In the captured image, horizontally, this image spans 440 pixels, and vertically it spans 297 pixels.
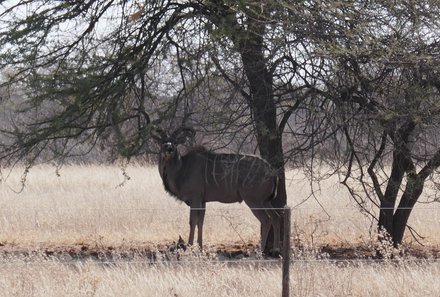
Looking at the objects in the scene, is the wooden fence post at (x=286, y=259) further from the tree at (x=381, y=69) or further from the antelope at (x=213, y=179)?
the antelope at (x=213, y=179)

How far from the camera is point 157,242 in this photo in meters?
15.1

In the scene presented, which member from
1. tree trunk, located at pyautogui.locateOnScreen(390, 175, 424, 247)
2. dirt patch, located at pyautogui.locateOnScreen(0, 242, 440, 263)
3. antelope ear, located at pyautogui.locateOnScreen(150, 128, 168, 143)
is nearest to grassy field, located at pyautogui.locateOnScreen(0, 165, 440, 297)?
dirt patch, located at pyautogui.locateOnScreen(0, 242, 440, 263)

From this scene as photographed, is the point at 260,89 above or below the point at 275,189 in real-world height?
above

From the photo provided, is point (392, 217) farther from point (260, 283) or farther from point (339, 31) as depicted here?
point (260, 283)

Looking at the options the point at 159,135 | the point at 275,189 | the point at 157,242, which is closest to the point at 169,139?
the point at 159,135

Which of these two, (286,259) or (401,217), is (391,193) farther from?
(286,259)

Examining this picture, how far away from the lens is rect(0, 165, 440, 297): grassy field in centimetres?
951

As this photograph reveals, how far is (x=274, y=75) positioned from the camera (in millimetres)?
12289

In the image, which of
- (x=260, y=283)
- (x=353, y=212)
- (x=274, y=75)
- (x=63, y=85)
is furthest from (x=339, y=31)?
(x=353, y=212)

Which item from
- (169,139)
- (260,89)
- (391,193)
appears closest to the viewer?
(260,89)

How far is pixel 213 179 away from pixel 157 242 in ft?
4.60

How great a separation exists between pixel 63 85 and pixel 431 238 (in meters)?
6.71

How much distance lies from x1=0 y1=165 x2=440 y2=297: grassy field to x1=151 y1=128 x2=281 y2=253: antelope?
452 millimetres

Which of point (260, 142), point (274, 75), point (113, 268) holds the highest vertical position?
point (274, 75)
